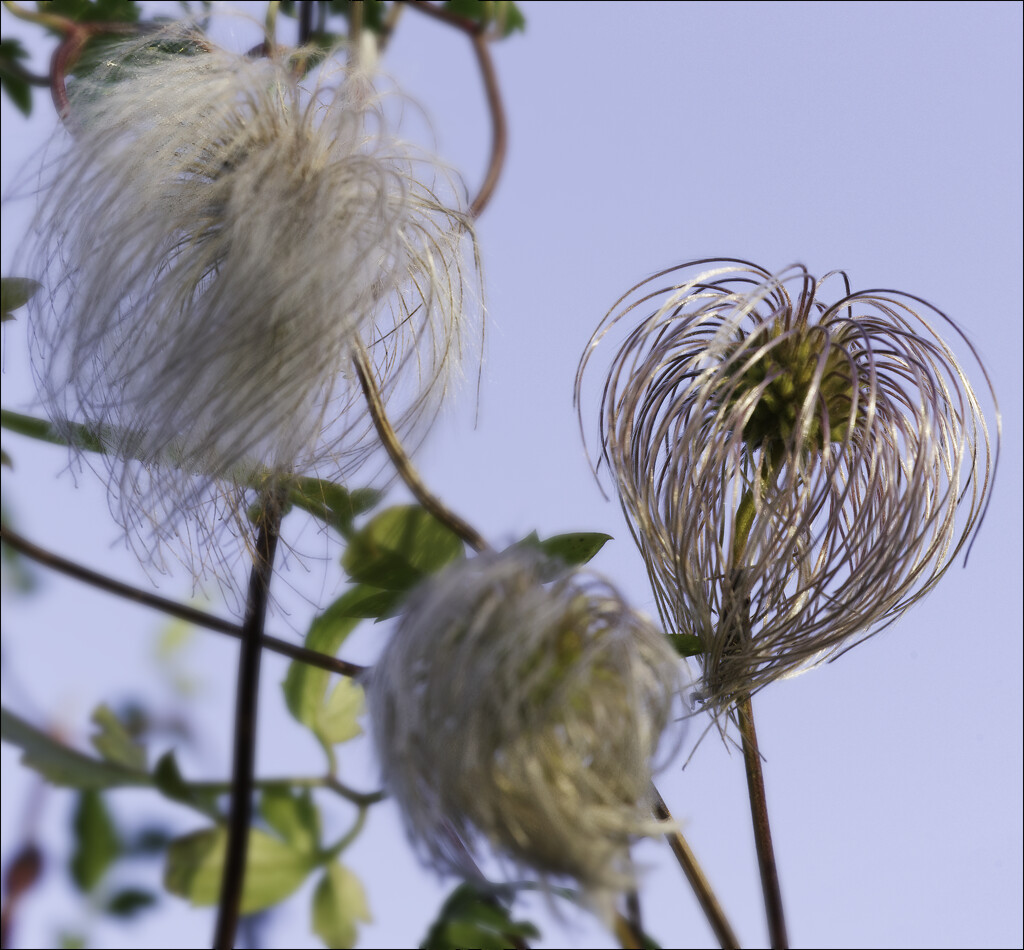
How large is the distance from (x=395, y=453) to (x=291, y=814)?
169 mm

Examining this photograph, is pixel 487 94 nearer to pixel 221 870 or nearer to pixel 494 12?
pixel 494 12

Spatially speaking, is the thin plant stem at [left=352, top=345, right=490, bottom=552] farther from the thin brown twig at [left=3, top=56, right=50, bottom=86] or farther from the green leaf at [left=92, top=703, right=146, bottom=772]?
the thin brown twig at [left=3, top=56, right=50, bottom=86]

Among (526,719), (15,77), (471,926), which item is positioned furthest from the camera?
(15,77)

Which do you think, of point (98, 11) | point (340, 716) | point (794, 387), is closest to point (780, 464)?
point (794, 387)

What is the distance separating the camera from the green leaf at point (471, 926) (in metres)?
0.43

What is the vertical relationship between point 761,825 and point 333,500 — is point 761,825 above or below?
below

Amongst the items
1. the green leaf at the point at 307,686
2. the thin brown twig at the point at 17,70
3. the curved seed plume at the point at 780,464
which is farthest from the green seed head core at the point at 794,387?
the thin brown twig at the point at 17,70

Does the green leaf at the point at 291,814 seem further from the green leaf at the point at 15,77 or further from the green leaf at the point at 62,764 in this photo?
the green leaf at the point at 15,77

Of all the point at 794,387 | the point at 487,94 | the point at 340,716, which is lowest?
the point at 340,716

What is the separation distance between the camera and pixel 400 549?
49 cm

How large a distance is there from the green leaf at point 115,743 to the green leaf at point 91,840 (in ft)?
0.05

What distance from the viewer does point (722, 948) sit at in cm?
47

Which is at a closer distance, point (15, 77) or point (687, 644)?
point (687, 644)

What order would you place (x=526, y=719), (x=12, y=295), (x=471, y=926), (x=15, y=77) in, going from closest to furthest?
(x=526, y=719) → (x=471, y=926) → (x=12, y=295) → (x=15, y=77)
